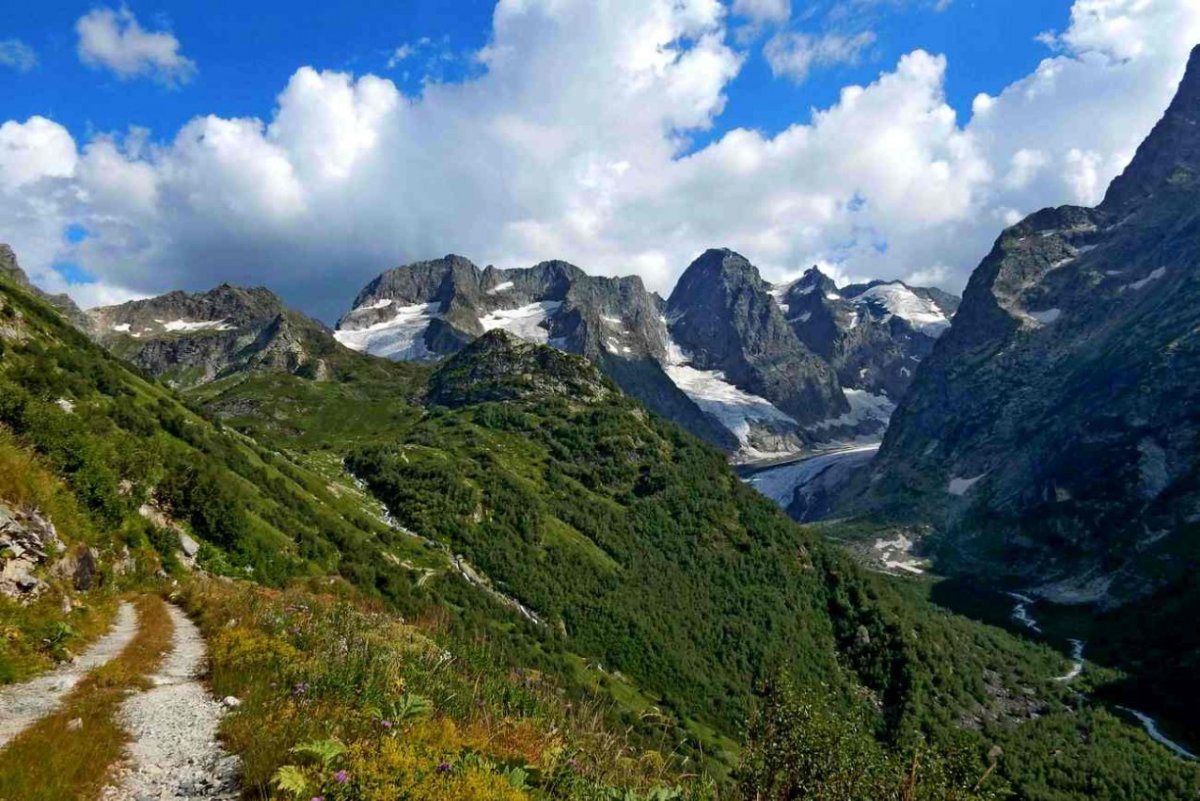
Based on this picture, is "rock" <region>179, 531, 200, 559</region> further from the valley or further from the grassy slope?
the grassy slope

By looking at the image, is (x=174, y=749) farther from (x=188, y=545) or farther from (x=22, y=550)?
(x=188, y=545)

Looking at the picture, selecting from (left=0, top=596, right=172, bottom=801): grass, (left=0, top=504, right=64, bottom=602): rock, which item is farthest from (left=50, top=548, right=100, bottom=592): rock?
(left=0, top=596, right=172, bottom=801): grass

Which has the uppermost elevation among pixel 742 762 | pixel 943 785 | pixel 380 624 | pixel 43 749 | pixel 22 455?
pixel 22 455

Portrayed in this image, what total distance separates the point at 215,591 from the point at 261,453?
294 ft

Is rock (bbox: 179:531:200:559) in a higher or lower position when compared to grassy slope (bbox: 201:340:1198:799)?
higher

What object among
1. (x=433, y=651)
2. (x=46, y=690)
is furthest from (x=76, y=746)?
(x=433, y=651)

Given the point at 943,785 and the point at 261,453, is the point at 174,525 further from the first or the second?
the point at 261,453

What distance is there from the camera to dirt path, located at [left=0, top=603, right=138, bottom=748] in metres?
11.0

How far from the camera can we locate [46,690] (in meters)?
13.6

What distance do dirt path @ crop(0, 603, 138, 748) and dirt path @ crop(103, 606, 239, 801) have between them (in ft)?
4.45

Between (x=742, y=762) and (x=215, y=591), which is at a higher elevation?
(x=215, y=591)

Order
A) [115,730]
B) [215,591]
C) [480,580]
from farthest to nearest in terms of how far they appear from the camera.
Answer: [480,580] < [215,591] < [115,730]

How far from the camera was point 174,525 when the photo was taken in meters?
47.7

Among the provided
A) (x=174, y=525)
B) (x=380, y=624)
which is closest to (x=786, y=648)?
(x=174, y=525)
